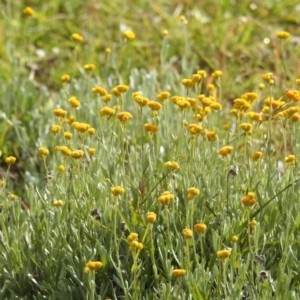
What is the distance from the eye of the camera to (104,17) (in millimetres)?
5906

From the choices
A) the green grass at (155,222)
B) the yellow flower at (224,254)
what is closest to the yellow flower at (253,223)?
the green grass at (155,222)

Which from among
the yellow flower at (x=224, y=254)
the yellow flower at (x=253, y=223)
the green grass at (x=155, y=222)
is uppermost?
the yellow flower at (x=224, y=254)

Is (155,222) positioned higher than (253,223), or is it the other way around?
(253,223)

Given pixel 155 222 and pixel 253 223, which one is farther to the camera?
pixel 155 222

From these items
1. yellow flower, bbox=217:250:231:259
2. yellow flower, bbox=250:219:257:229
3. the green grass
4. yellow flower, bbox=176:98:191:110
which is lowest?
the green grass

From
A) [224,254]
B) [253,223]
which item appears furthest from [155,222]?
[224,254]

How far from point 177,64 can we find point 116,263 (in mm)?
2990

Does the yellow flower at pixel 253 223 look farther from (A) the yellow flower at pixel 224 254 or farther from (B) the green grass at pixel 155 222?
(A) the yellow flower at pixel 224 254

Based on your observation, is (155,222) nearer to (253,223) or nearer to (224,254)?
(253,223)

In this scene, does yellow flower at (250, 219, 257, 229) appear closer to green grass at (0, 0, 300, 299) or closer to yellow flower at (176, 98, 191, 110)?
green grass at (0, 0, 300, 299)

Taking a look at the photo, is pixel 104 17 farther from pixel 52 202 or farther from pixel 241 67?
pixel 52 202

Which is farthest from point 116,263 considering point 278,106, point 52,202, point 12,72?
point 12,72

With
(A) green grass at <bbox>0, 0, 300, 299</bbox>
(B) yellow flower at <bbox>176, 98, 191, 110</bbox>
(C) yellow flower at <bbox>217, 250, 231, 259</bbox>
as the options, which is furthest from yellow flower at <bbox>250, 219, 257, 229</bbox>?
(B) yellow flower at <bbox>176, 98, 191, 110</bbox>

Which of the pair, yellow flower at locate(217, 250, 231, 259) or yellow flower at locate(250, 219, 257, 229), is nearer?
yellow flower at locate(217, 250, 231, 259)
